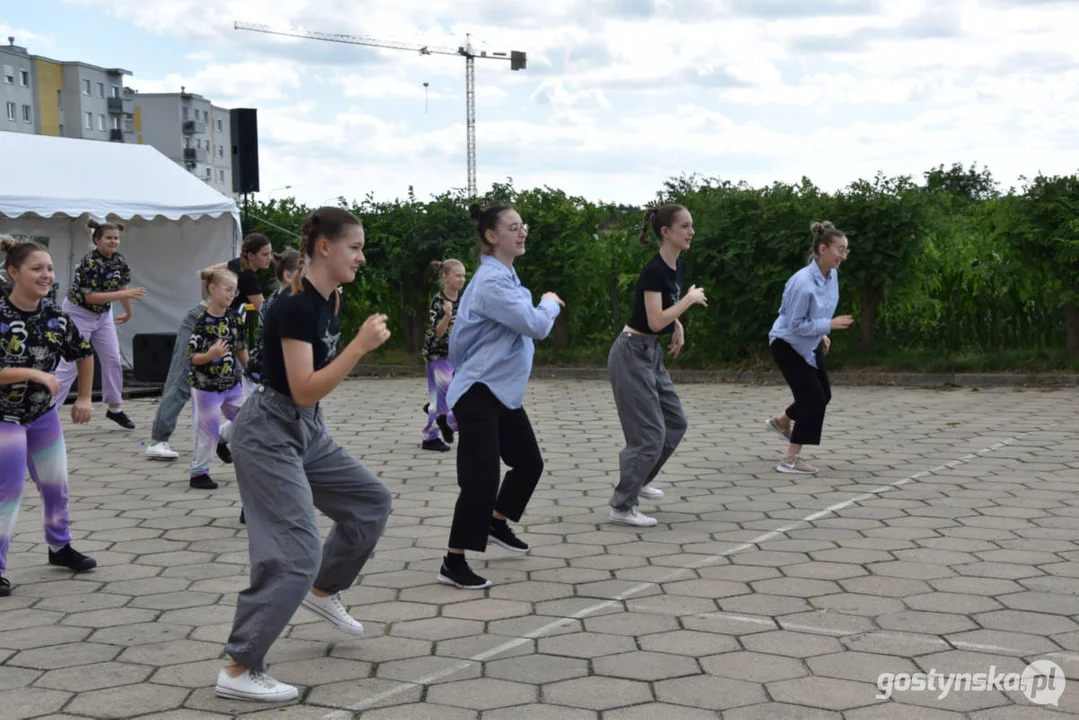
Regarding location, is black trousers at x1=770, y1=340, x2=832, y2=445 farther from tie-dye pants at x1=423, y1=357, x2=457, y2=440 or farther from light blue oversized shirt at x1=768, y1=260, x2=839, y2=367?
tie-dye pants at x1=423, y1=357, x2=457, y2=440

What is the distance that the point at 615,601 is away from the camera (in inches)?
211

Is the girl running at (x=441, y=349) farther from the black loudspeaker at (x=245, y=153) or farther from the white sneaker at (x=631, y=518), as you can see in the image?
the black loudspeaker at (x=245, y=153)

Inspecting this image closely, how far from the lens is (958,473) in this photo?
8492mm

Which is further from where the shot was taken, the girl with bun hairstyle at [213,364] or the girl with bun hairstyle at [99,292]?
the girl with bun hairstyle at [99,292]

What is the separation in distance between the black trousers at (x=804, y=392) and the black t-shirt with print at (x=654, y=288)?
5.87 feet

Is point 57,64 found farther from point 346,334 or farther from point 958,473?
point 958,473

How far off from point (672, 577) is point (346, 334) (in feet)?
40.0

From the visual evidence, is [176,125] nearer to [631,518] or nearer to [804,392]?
[804,392]

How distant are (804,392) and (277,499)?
16.6 feet

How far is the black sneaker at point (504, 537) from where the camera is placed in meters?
6.21

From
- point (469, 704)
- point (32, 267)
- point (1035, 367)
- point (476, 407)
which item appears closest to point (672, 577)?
point (476, 407)

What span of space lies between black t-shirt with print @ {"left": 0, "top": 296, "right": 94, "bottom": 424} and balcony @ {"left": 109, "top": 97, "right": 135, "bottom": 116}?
382 ft

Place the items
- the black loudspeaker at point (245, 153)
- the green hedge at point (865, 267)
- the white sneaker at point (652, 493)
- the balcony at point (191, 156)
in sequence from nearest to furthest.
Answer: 1. the white sneaker at point (652, 493)
2. the green hedge at point (865, 267)
3. the black loudspeaker at point (245, 153)
4. the balcony at point (191, 156)

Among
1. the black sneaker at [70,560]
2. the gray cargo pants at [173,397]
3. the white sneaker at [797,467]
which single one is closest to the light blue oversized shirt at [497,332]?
the black sneaker at [70,560]
